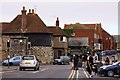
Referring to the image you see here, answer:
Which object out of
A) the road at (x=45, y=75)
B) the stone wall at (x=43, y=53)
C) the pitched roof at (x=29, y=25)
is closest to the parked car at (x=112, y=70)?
the road at (x=45, y=75)

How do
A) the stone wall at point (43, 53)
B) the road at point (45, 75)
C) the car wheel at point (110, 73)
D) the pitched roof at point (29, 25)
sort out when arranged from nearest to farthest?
the road at point (45, 75)
the car wheel at point (110, 73)
the stone wall at point (43, 53)
the pitched roof at point (29, 25)

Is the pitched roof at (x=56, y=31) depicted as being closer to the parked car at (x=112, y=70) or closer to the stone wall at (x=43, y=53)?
the stone wall at (x=43, y=53)

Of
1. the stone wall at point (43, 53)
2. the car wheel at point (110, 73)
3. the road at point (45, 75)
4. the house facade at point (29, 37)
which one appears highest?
the house facade at point (29, 37)

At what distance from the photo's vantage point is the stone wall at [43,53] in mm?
76000

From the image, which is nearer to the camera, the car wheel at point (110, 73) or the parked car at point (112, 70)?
the parked car at point (112, 70)

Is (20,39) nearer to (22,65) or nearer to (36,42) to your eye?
(36,42)

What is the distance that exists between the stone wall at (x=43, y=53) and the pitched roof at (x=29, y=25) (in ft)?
10.7

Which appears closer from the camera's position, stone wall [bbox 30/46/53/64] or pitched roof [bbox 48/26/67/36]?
stone wall [bbox 30/46/53/64]

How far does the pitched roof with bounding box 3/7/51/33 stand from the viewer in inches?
2997

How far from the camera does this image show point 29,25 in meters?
76.6

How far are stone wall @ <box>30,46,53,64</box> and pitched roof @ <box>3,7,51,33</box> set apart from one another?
10.7 ft

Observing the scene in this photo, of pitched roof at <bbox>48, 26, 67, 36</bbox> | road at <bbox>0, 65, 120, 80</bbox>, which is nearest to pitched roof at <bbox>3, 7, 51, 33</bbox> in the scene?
pitched roof at <bbox>48, 26, 67, 36</bbox>

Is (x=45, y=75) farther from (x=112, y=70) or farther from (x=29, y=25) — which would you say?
(x=29, y=25)

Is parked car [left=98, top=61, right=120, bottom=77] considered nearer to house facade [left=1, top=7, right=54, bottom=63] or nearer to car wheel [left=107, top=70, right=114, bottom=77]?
car wheel [left=107, top=70, right=114, bottom=77]
